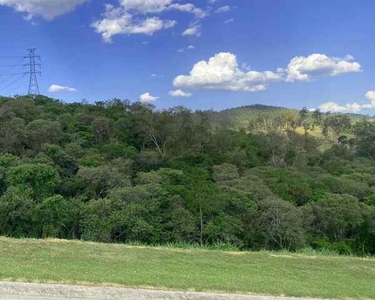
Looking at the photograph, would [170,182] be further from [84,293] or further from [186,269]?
[84,293]

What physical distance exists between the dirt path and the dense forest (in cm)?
1817

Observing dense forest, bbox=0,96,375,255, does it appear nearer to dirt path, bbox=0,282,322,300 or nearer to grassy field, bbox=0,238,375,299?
grassy field, bbox=0,238,375,299

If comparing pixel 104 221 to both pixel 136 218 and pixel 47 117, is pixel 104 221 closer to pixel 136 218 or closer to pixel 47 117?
pixel 136 218

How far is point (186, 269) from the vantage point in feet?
23.7

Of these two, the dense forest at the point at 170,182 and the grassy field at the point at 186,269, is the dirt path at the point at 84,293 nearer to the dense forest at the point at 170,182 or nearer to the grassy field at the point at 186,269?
the grassy field at the point at 186,269

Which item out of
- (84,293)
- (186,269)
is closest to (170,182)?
(186,269)

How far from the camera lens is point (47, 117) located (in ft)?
205

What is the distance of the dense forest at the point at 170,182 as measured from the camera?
3541 centimetres

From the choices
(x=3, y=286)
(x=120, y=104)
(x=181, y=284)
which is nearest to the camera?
(x=3, y=286)

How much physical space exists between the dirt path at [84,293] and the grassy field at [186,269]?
10.4 inches

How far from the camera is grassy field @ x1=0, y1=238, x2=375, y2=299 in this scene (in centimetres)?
618

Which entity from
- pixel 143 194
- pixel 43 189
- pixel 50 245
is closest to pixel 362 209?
pixel 143 194

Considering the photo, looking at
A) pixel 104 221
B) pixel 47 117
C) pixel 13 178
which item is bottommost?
pixel 104 221

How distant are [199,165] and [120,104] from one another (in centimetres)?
2264
